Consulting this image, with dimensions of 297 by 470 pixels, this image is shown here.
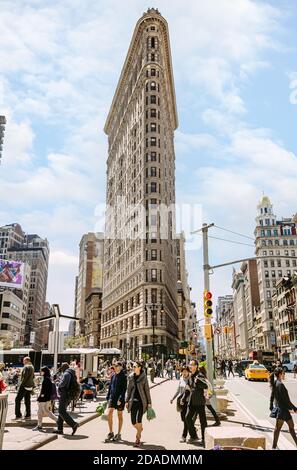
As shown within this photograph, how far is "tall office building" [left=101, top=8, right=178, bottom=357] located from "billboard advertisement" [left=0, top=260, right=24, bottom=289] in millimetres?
20274

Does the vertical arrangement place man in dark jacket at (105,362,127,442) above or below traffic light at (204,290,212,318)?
below


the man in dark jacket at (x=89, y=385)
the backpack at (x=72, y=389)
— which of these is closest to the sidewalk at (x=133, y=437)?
the backpack at (x=72, y=389)

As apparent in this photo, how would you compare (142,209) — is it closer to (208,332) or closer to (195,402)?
(208,332)

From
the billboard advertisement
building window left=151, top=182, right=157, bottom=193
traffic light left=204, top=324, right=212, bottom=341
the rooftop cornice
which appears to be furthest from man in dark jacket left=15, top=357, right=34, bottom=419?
the rooftop cornice

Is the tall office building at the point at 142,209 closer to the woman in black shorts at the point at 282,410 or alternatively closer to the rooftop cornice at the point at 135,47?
the rooftop cornice at the point at 135,47

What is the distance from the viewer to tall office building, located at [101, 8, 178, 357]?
225 ft

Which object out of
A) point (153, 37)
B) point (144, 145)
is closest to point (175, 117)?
point (153, 37)

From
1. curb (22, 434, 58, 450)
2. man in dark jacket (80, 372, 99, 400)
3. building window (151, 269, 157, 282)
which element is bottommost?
curb (22, 434, 58, 450)

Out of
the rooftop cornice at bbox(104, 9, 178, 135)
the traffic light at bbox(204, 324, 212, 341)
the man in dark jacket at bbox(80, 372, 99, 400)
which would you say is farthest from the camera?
the rooftop cornice at bbox(104, 9, 178, 135)

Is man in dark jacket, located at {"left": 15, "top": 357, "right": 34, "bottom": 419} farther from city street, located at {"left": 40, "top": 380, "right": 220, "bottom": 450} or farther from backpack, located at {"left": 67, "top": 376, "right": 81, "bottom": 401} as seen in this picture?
backpack, located at {"left": 67, "top": 376, "right": 81, "bottom": 401}

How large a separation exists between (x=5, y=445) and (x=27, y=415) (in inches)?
167

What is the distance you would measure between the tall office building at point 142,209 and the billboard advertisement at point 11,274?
66.5 ft

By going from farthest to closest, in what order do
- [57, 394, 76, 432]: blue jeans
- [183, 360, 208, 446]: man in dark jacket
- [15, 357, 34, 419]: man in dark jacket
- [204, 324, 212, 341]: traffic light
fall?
[204, 324, 212, 341]: traffic light, [15, 357, 34, 419]: man in dark jacket, [57, 394, 76, 432]: blue jeans, [183, 360, 208, 446]: man in dark jacket
